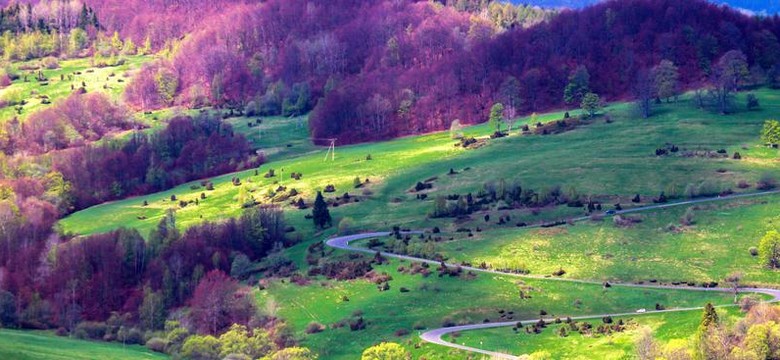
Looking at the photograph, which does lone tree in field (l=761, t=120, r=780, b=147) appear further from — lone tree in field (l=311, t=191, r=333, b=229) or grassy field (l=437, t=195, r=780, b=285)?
lone tree in field (l=311, t=191, r=333, b=229)

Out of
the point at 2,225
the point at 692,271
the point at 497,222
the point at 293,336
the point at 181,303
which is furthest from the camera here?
the point at 2,225

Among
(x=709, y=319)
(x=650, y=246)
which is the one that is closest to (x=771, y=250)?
(x=650, y=246)

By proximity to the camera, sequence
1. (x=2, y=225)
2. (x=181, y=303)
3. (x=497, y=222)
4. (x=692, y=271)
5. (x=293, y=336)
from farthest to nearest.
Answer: (x=2, y=225) → (x=497, y=222) → (x=181, y=303) → (x=692, y=271) → (x=293, y=336)

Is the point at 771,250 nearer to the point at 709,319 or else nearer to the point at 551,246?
the point at 551,246

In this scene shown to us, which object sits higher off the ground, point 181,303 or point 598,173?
point 598,173

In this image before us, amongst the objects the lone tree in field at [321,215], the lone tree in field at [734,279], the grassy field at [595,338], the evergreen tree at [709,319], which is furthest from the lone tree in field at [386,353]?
the lone tree in field at [321,215]

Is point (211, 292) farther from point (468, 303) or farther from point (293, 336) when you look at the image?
point (468, 303)

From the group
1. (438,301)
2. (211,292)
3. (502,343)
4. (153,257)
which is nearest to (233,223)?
(153,257)

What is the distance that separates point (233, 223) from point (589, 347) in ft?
260

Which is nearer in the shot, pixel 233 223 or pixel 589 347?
pixel 589 347

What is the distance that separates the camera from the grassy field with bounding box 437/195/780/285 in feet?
459

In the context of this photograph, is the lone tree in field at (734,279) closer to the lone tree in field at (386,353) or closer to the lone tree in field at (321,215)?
the lone tree in field at (386,353)

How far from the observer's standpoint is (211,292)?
147125mm

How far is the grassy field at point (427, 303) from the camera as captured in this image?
128 m
